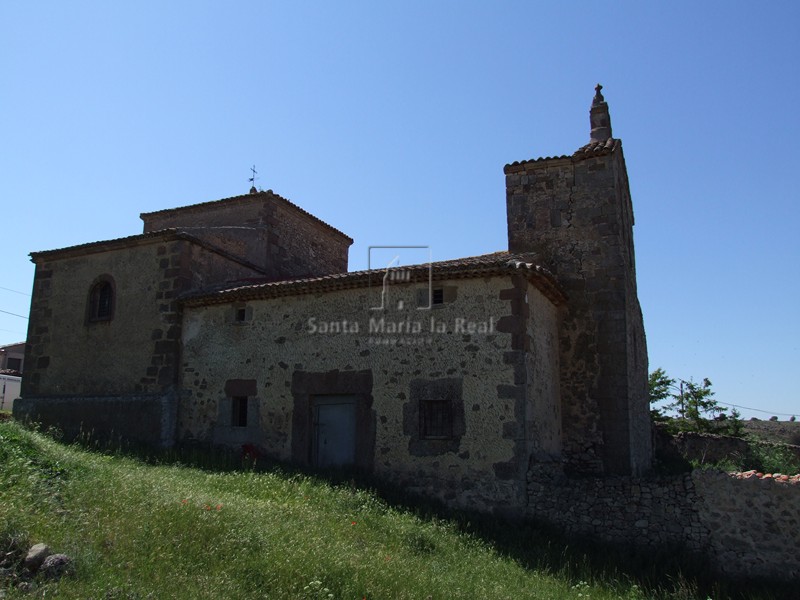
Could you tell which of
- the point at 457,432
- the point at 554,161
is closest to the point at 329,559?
the point at 457,432

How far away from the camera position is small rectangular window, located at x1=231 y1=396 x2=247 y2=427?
12633 millimetres

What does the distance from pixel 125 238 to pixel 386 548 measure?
30.6 ft

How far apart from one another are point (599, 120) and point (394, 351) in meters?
7.05

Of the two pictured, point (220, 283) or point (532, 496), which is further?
point (220, 283)

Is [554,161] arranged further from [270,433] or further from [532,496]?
[270,433]

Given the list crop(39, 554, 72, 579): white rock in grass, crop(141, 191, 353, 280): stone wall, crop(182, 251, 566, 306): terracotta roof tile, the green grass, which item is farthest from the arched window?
crop(39, 554, 72, 579): white rock in grass

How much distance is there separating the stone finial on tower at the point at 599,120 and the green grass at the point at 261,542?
27.7ft

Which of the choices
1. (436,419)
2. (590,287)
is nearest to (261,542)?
(436,419)

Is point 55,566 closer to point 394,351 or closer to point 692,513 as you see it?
point 394,351

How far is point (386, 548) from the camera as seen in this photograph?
26.1 ft

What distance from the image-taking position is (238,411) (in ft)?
41.7

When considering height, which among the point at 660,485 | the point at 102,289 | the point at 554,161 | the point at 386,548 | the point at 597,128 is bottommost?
the point at 386,548

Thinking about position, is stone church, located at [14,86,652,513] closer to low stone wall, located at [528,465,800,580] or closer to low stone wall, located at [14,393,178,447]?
low stone wall, located at [14,393,178,447]

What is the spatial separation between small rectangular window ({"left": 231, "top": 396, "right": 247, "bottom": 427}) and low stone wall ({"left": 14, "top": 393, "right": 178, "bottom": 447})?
1357 millimetres
